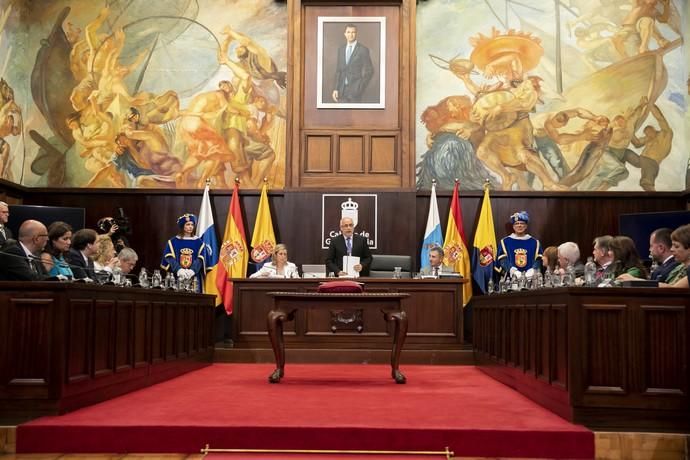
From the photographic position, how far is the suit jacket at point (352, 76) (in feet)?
41.9

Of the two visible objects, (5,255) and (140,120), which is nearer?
(5,255)

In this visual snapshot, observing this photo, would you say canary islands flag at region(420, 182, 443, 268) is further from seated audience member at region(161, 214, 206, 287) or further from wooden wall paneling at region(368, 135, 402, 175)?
seated audience member at region(161, 214, 206, 287)

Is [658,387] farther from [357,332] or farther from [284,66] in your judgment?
[284,66]

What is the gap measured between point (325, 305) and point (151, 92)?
696 cm

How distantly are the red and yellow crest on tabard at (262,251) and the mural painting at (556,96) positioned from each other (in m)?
2.69

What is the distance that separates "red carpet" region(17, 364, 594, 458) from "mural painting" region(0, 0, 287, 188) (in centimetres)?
703

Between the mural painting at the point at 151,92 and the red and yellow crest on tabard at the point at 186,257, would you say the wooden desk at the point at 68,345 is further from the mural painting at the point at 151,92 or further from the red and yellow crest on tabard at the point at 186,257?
the mural painting at the point at 151,92

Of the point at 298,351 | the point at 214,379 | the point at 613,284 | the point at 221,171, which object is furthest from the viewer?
the point at 221,171

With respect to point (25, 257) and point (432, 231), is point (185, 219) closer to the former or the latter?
point (432, 231)

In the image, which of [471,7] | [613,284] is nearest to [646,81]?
[471,7]

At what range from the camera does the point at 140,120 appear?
1300 centimetres

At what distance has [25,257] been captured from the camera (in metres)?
5.42

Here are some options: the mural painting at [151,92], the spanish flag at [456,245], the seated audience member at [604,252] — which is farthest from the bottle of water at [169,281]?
the spanish flag at [456,245]

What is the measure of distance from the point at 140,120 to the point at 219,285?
3081 millimetres
